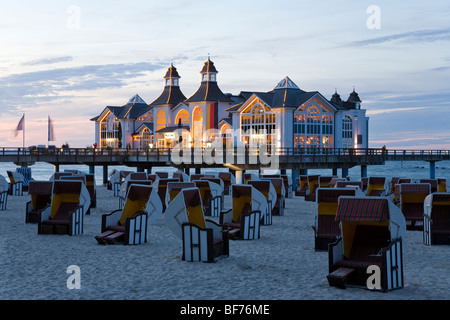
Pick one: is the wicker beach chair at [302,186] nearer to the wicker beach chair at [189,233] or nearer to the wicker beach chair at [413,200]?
the wicker beach chair at [413,200]

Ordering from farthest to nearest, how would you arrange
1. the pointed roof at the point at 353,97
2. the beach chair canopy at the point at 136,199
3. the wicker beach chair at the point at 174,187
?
the pointed roof at the point at 353,97, the wicker beach chair at the point at 174,187, the beach chair canopy at the point at 136,199

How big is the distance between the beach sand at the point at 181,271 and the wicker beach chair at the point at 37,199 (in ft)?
6.55

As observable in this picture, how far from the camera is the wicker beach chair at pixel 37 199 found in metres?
18.1

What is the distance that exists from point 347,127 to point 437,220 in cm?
5250

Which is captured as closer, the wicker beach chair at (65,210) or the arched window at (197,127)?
the wicker beach chair at (65,210)

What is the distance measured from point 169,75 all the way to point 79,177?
170 feet

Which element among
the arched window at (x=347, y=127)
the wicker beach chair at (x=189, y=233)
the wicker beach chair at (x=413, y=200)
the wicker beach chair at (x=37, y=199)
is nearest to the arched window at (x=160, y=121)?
the arched window at (x=347, y=127)

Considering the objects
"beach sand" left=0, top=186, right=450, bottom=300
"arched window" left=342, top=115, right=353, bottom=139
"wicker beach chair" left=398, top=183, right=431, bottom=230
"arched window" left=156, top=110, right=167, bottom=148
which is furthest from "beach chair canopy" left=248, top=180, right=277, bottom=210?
"arched window" left=156, top=110, right=167, bottom=148

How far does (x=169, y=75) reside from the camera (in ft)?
240

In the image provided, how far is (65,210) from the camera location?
646 inches

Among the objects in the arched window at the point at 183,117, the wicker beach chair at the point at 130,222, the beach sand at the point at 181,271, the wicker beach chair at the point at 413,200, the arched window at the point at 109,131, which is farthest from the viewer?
the arched window at the point at 109,131

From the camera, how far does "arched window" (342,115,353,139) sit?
6569 centimetres

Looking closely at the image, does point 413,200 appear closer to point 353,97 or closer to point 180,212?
point 180,212

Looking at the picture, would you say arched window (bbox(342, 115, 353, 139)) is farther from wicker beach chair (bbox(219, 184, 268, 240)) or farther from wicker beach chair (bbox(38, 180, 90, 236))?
wicker beach chair (bbox(38, 180, 90, 236))
